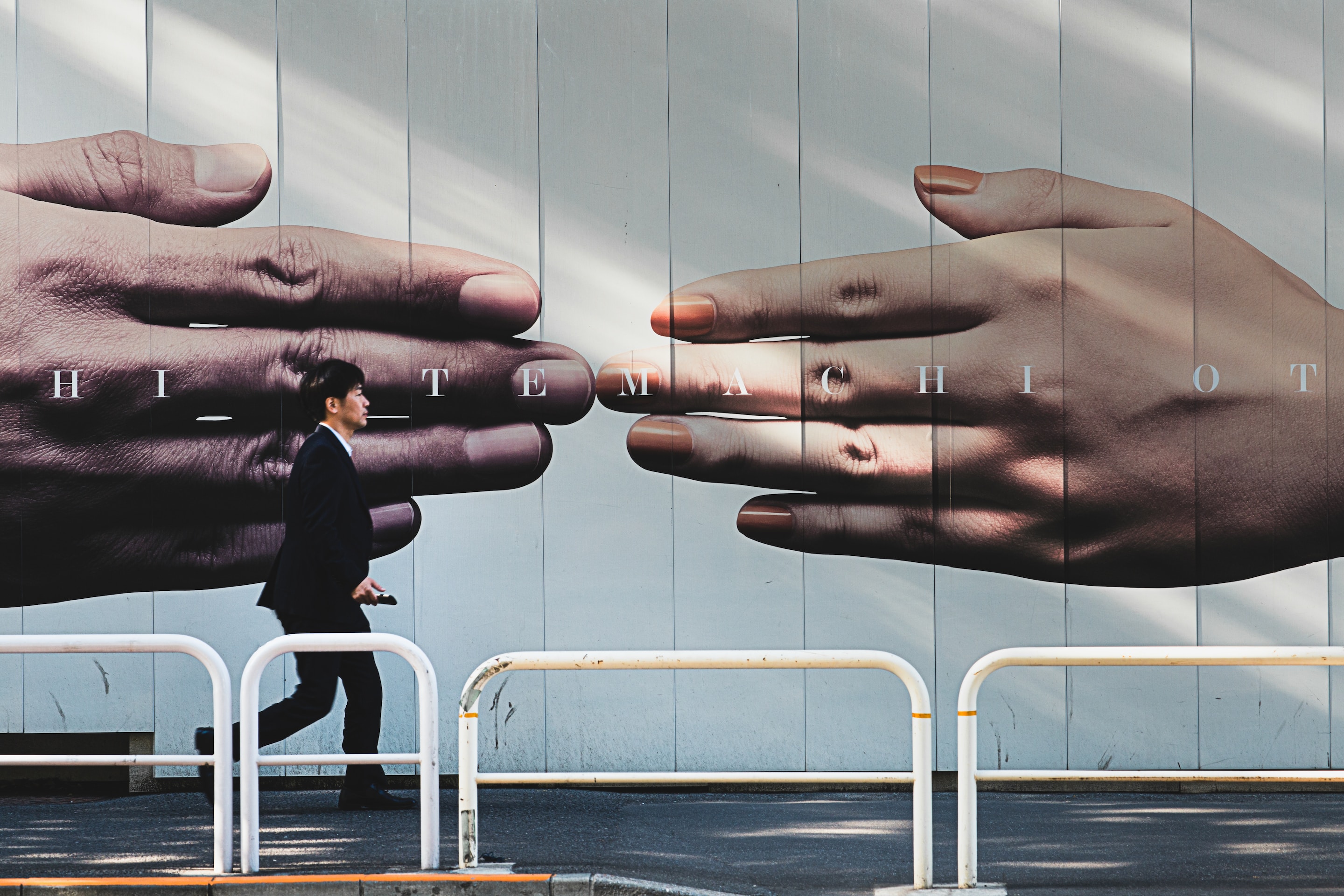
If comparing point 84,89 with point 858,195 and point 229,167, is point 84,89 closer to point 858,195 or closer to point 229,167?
point 229,167

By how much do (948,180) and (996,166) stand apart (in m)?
0.27

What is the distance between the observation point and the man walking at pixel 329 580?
18.8ft

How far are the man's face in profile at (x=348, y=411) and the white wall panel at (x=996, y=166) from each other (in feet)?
10.1

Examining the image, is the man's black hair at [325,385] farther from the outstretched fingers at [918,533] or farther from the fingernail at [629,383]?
the outstretched fingers at [918,533]

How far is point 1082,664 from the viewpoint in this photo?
14.9 feet

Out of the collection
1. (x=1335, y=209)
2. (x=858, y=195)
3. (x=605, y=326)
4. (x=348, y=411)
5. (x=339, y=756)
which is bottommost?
(x=339, y=756)

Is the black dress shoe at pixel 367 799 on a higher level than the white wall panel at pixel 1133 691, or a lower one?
lower

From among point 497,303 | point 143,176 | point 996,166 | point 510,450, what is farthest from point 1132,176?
point 143,176

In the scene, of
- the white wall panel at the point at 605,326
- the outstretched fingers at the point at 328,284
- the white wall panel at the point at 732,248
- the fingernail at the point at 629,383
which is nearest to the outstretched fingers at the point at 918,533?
the white wall panel at the point at 732,248

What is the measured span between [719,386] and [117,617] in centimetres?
358

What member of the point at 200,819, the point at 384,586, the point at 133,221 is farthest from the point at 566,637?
the point at 133,221

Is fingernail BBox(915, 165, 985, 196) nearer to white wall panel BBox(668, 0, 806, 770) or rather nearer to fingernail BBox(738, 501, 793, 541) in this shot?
white wall panel BBox(668, 0, 806, 770)

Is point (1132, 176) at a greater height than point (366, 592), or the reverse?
point (1132, 176)

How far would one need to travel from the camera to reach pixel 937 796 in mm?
6648
